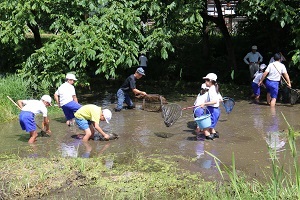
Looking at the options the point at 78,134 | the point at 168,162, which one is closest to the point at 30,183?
the point at 168,162

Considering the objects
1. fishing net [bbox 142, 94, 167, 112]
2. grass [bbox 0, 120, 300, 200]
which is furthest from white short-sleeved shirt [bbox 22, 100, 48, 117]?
fishing net [bbox 142, 94, 167, 112]

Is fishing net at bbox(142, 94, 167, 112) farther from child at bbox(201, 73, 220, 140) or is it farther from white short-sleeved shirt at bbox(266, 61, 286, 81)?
child at bbox(201, 73, 220, 140)

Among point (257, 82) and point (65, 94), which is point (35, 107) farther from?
point (257, 82)

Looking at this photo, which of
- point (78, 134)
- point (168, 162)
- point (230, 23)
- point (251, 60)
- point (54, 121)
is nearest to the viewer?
point (168, 162)

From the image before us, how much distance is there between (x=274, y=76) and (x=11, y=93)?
7641 mm

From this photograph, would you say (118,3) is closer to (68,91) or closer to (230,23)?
(68,91)

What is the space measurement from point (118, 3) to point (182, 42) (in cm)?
848

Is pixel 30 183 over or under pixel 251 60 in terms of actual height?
under

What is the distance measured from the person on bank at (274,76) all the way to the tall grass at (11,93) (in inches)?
279

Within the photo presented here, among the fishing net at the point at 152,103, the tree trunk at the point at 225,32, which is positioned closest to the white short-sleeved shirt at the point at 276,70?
the fishing net at the point at 152,103

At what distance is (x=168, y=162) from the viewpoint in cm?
812

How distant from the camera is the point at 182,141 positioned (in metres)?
9.71

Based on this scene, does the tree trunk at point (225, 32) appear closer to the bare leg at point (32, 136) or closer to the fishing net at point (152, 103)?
the fishing net at point (152, 103)

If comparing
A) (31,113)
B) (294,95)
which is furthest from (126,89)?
(294,95)
